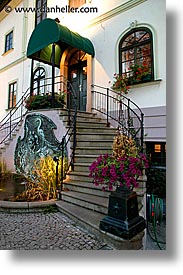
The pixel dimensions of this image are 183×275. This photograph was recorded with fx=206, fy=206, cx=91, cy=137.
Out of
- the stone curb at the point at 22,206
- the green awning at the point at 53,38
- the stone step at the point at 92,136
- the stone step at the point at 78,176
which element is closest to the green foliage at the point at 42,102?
the green awning at the point at 53,38

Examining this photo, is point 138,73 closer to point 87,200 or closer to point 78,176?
point 78,176

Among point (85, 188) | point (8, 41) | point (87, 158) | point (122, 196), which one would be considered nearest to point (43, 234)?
point (122, 196)

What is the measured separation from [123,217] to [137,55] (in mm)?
3487

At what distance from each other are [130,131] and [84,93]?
2.59 metres

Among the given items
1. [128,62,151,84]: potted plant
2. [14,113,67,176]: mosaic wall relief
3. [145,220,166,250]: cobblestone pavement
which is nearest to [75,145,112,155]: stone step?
[14,113,67,176]: mosaic wall relief

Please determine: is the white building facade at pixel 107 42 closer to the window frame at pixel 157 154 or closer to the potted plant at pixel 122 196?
the window frame at pixel 157 154

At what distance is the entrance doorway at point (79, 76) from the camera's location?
5879mm

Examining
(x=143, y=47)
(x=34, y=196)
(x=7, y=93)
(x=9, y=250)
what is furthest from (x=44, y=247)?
(x=7, y=93)

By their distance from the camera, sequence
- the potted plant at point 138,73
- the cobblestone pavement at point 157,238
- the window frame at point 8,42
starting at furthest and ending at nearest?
1. the window frame at point 8,42
2. the potted plant at point 138,73
3. the cobblestone pavement at point 157,238

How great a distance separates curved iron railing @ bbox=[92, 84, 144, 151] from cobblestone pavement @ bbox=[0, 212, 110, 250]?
152 centimetres

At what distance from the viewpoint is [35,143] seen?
4.75m

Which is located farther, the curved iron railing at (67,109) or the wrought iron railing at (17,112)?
the wrought iron railing at (17,112)

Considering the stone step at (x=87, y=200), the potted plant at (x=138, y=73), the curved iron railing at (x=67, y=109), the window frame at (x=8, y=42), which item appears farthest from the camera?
the window frame at (x=8, y=42)

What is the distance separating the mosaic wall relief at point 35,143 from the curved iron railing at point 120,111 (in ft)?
4.17
